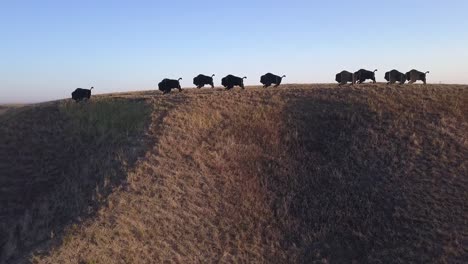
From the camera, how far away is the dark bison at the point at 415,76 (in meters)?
39.4

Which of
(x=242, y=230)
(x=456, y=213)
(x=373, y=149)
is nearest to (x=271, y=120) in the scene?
(x=373, y=149)

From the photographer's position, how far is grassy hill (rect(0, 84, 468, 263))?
21.9 meters

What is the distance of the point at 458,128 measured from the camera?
3119 centimetres

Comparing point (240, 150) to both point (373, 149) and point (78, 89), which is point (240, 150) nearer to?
point (373, 149)

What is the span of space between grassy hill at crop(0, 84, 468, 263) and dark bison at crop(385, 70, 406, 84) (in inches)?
145

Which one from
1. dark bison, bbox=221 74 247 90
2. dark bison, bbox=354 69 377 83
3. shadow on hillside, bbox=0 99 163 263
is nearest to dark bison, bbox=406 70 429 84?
dark bison, bbox=354 69 377 83

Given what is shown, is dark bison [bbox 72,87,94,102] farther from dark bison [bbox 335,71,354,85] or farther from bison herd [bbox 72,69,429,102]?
dark bison [bbox 335,71,354,85]

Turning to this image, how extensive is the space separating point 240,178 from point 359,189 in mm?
6181

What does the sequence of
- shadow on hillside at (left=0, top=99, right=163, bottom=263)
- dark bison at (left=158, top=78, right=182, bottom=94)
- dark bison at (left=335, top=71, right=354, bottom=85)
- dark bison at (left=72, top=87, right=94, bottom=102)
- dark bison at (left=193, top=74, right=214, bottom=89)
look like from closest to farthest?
shadow on hillside at (left=0, top=99, right=163, bottom=263) < dark bison at (left=72, top=87, right=94, bottom=102) < dark bison at (left=158, top=78, right=182, bottom=94) < dark bison at (left=193, top=74, right=214, bottom=89) < dark bison at (left=335, top=71, right=354, bottom=85)

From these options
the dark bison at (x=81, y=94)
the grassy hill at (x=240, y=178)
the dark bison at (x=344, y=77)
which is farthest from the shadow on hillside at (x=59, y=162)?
the dark bison at (x=344, y=77)

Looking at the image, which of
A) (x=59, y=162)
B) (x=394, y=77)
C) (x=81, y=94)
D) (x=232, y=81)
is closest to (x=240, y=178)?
(x=59, y=162)

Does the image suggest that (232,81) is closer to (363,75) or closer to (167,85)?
(167,85)

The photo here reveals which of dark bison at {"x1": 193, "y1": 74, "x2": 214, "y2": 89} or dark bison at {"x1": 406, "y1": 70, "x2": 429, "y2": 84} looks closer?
dark bison at {"x1": 193, "y1": 74, "x2": 214, "y2": 89}

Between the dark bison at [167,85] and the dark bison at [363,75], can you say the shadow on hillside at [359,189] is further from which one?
the dark bison at [167,85]
